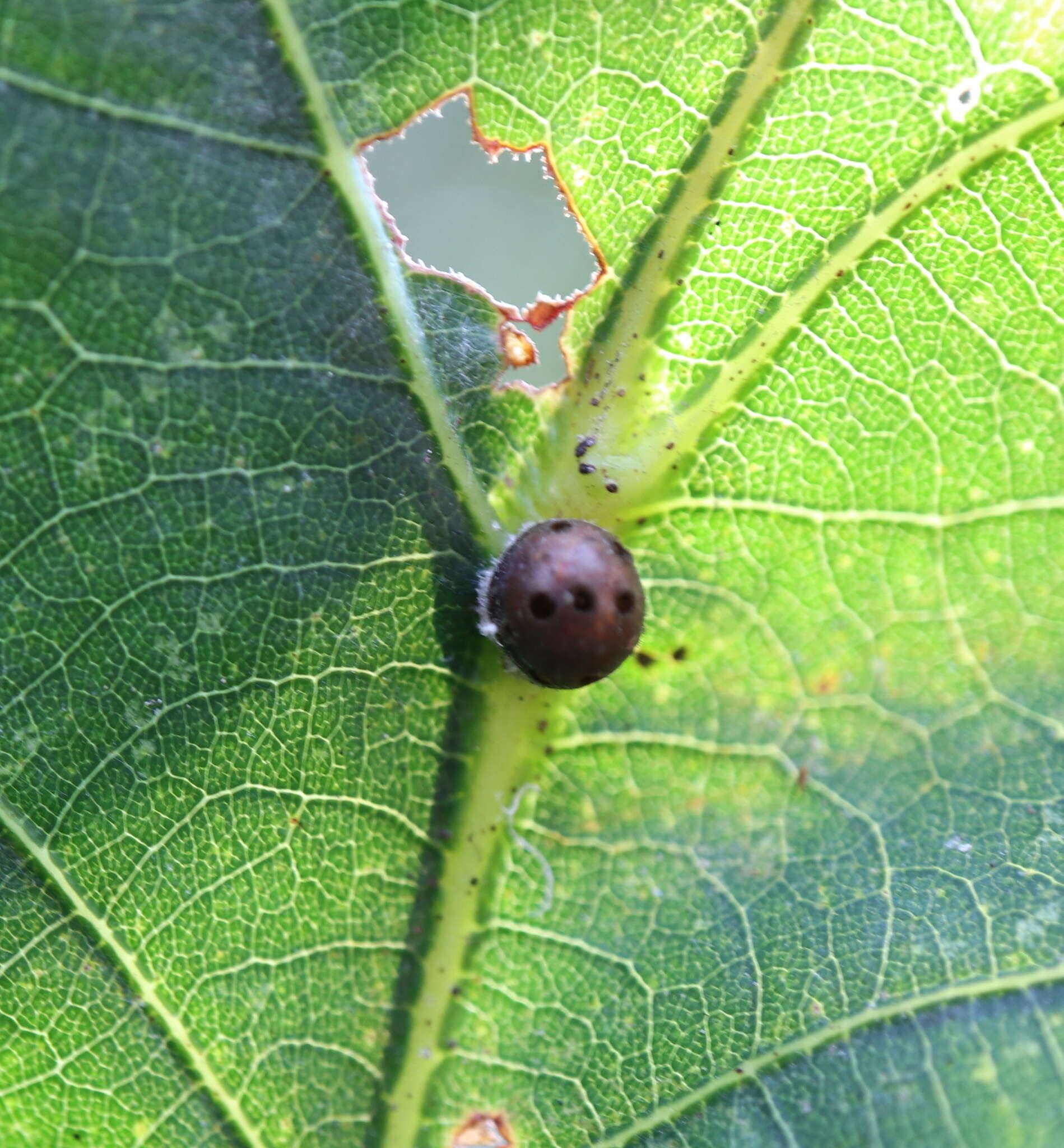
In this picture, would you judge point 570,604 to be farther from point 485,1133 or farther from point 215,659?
point 485,1133

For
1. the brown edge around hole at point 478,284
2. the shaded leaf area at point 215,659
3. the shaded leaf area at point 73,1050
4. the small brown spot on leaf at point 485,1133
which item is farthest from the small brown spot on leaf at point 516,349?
the small brown spot on leaf at point 485,1133

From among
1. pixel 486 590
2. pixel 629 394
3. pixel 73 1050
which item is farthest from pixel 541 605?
pixel 73 1050

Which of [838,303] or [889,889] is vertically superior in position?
[838,303]

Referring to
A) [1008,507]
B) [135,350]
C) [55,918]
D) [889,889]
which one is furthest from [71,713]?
[1008,507]

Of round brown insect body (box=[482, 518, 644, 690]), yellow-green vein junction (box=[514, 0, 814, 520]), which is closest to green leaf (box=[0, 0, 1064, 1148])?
yellow-green vein junction (box=[514, 0, 814, 520])

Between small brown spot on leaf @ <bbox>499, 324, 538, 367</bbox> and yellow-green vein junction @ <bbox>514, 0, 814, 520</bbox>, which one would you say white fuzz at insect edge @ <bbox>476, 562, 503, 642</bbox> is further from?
small brown spot on leaf @ <bbox>499, 324, 538, 367</bbox>

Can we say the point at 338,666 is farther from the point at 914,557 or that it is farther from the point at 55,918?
the point at 914,557
